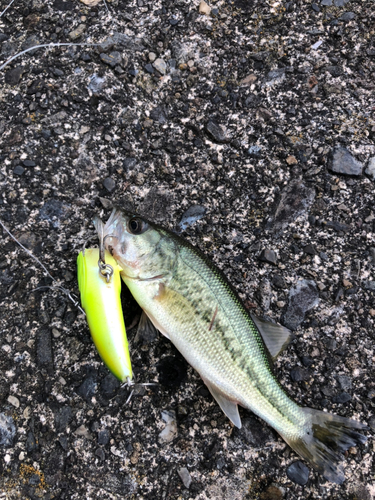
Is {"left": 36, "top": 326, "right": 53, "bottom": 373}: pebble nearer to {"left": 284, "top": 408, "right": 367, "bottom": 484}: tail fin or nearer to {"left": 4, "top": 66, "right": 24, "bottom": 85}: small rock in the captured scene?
{"left": 284, "top": 408, "right": 367, "bottom": 484}: tail fin

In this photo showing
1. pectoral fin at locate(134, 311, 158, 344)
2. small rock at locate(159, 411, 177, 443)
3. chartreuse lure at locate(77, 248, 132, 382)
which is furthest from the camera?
pectoral fin at locate(134, 311, 158, 344)

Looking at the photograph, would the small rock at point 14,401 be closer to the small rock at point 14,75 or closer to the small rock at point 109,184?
the small rock at point 109,184

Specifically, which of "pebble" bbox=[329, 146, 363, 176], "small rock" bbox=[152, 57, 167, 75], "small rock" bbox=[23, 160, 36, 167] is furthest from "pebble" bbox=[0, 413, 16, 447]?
"pebble" bbox=[329, 146, 363, 176]

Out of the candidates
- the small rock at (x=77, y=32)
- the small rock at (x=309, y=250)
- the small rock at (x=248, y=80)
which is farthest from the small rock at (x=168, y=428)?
the small rock at (x=77, y=32)

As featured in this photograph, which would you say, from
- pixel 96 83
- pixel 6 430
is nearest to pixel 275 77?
pixel 96 83

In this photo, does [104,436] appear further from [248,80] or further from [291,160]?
[248,80]

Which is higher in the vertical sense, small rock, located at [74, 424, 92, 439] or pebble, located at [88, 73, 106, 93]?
pebble, located at [88, 73, 106, 93]
